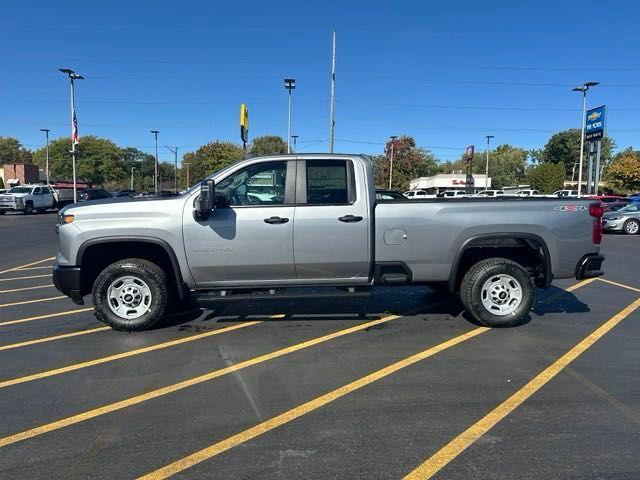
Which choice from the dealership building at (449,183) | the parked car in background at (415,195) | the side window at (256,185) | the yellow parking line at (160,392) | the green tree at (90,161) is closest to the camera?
the yellow parking line at (160,392)

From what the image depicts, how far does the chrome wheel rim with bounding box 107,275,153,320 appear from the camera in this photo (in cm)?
599

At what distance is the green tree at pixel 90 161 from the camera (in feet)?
287

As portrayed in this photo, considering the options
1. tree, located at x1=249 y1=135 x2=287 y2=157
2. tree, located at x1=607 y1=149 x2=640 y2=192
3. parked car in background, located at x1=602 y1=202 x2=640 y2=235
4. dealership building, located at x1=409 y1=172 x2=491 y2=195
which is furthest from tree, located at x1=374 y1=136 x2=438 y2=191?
parked car in background, located at x1=602 y1=202 x2=640 y2=235

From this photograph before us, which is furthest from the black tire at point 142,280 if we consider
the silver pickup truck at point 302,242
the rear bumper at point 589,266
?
the rear bumper at point 589,266

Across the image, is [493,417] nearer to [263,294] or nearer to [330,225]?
[330,225]

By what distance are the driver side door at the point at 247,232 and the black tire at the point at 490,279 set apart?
7.09 feet

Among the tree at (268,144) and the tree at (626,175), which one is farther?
the tree at (268,144)

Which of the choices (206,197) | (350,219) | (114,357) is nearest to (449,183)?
(350,219)

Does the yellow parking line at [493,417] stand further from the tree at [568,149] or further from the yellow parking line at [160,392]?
the tree at [568,149]

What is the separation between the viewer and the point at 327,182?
19.6 feet

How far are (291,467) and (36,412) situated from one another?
2.15 metres

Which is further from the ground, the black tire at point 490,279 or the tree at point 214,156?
the tree at point 214,156

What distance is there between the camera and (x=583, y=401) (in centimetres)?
409

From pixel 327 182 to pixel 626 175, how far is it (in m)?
61.7
